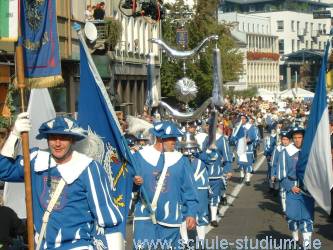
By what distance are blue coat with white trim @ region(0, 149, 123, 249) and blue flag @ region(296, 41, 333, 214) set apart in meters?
3.91

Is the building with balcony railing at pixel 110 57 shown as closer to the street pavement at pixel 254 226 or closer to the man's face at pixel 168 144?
the street pavement at pixel 254 226

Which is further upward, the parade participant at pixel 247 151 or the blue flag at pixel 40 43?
the blue flag at pixel 40 43

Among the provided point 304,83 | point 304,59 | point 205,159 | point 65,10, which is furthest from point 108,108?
point 304,59

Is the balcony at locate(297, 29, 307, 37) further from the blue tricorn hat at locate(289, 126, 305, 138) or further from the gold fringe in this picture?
the gold fringe

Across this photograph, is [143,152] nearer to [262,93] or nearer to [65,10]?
[65,10]

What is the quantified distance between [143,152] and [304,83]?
90947 millimetres

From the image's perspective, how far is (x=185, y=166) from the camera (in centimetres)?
902

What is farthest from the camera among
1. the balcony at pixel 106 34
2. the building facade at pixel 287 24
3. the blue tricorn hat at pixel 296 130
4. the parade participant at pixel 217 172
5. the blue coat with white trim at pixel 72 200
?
the building facade at pixel 287 24

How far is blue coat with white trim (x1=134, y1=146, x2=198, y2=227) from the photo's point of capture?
29.1ft

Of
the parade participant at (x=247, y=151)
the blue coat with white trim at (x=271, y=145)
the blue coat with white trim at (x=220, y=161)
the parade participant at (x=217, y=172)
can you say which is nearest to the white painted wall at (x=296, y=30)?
the parade participant at (x=247, y=151)

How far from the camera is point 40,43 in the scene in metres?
6.68

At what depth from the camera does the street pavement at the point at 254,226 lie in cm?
1216

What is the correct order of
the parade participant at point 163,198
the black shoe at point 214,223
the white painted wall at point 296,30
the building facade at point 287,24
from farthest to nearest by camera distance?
the white painted wall at point 296,30, the building facade at point 287,24, the black shoe at point 214,223, the parade participant at point 163,198

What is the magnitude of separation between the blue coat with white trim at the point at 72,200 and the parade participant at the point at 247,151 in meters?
15.3
